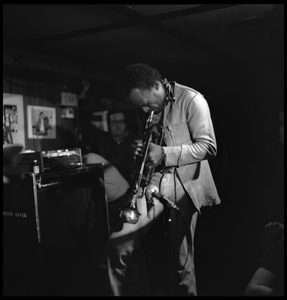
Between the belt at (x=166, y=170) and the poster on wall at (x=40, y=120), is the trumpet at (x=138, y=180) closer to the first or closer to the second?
the belt at (x=166, y=170)

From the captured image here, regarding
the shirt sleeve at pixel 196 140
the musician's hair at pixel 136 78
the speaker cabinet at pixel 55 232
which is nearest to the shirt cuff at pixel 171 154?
the shirt sleeve at pixel 196 140

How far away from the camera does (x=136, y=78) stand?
6.51 ft

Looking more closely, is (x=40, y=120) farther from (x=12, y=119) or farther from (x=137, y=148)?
(x=137, y=148)

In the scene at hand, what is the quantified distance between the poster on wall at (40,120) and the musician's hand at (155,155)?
671 mm

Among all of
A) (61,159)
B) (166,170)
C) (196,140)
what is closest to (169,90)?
(196,140)

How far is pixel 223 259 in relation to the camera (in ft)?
6.34

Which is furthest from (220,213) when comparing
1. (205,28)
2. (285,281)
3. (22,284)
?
(22,284)

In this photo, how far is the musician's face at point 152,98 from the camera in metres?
1.94

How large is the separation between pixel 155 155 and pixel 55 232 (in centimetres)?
77

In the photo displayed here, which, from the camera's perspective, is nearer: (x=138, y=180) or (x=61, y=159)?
(x=138, y=180)

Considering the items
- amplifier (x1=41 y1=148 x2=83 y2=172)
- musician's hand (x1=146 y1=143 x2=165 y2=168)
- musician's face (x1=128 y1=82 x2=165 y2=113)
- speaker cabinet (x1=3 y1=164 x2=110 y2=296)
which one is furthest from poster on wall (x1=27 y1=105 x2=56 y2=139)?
musician's hand (x1=146 y1=143 x2=165 y2=168)

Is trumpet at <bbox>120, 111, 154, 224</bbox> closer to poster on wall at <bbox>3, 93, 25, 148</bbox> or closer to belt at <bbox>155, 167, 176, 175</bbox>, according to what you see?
belt at <bbox>155, 167, 176, 175</bbox>

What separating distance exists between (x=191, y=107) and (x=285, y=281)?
3.43 ft
